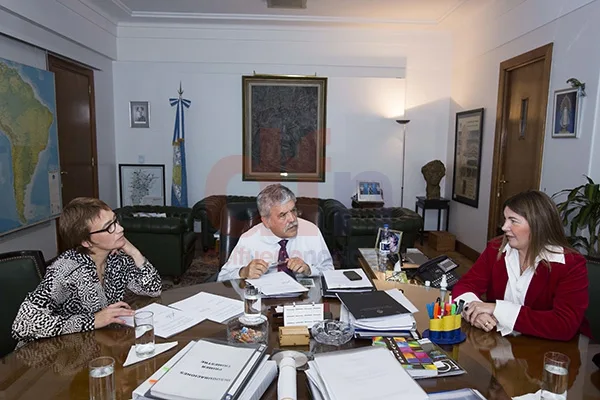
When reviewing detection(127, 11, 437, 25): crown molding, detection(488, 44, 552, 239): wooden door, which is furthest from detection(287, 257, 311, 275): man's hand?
detection(127, 11, 437, 25): crown molding

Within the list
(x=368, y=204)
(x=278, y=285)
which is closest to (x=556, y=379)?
(x=278, y=285)

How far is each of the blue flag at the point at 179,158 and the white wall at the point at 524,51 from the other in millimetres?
3870

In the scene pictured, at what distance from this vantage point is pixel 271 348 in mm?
1352

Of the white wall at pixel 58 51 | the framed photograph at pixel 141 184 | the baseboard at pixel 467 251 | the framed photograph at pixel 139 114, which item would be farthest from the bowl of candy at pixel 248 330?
the framed photograph at pixel 139 114

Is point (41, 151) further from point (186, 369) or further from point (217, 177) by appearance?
point (186, 369)

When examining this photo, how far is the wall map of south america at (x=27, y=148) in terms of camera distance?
3.69m

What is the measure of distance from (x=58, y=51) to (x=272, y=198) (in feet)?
12.2

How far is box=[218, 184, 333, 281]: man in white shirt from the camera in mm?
2274

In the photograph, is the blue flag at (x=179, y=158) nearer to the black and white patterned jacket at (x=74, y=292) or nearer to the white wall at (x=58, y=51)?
the white wall at (x=58, y=51)

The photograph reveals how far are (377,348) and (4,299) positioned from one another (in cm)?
144

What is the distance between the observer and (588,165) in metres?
3.27

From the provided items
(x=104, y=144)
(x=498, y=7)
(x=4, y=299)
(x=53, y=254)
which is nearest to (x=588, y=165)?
(x=498, y=7)

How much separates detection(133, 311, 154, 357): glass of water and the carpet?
9.17ft

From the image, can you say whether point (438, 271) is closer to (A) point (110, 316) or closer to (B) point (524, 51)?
(A) point (110, 316)
